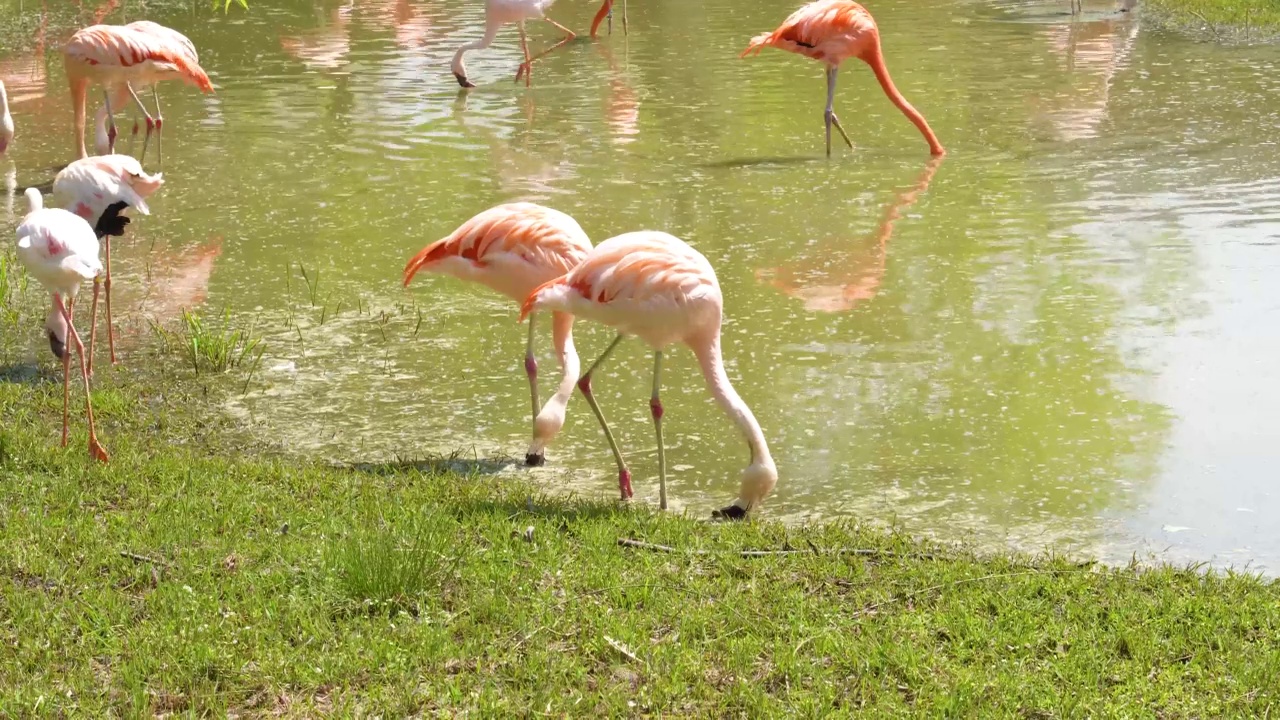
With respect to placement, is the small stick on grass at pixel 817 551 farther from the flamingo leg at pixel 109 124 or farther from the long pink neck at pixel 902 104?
the flamingo leg at pixel 109 124

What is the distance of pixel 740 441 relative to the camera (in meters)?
5.30

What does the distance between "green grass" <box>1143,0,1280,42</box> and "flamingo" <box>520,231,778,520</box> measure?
9.44 m

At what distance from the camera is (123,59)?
890 cm

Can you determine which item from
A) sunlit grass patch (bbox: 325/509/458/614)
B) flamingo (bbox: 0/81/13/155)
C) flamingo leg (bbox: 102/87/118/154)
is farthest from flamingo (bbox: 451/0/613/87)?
sunlit grass patch (bbox: 325/509/458/614)

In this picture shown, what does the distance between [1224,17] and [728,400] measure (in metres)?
10.5

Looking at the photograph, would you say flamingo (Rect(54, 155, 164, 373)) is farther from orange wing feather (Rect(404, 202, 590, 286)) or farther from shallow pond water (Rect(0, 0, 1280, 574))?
orange wing feather (Rect(404, 202, 590, 286))

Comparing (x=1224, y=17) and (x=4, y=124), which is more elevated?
(x=1224, y=17)

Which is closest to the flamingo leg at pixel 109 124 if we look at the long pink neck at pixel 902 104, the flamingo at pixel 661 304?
the long pink neck at pixel 902 104

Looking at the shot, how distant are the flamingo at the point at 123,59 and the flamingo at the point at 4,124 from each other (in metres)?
0.66

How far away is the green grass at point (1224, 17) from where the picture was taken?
41.8 feet

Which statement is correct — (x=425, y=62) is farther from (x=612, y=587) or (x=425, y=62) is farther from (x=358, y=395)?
(x=612, y=587)

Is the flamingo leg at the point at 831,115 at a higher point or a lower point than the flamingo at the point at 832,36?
lower

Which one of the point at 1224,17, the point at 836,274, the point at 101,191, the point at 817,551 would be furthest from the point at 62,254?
the point at 1224,17

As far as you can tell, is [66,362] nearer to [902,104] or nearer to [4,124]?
[4,124]
